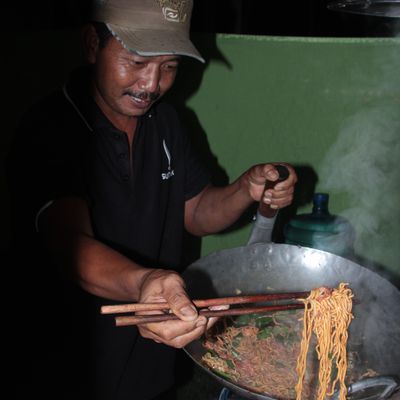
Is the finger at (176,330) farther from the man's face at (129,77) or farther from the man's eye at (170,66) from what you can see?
the man's eye at (170,66)

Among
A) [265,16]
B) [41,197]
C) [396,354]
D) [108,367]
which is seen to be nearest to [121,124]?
[41,197]

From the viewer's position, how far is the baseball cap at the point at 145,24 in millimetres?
2566

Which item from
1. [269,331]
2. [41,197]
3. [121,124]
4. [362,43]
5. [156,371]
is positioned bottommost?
[156,371]

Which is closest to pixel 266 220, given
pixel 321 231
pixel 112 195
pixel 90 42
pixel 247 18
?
pixel 112 195

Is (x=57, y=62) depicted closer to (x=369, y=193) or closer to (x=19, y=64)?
(x=19, y=64)

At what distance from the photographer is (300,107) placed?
4965 mm

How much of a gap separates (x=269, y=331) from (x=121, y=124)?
142 cm

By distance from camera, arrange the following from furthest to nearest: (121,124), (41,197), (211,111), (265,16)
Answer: (265,16)
(211,111)
(121,124)
(41,197)

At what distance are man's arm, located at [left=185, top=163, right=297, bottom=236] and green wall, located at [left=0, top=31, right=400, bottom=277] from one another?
1855mm

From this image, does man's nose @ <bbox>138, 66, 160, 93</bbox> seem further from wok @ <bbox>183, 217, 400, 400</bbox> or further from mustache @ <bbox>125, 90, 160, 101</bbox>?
wok @ <bbox>183, 217, 400, 400</bbox>

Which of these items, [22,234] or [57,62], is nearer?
[22,234]

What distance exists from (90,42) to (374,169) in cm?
299

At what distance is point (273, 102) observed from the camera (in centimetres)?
504

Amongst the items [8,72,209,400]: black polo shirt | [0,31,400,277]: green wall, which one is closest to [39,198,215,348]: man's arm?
[8,72,209,400]: black polo shirt
